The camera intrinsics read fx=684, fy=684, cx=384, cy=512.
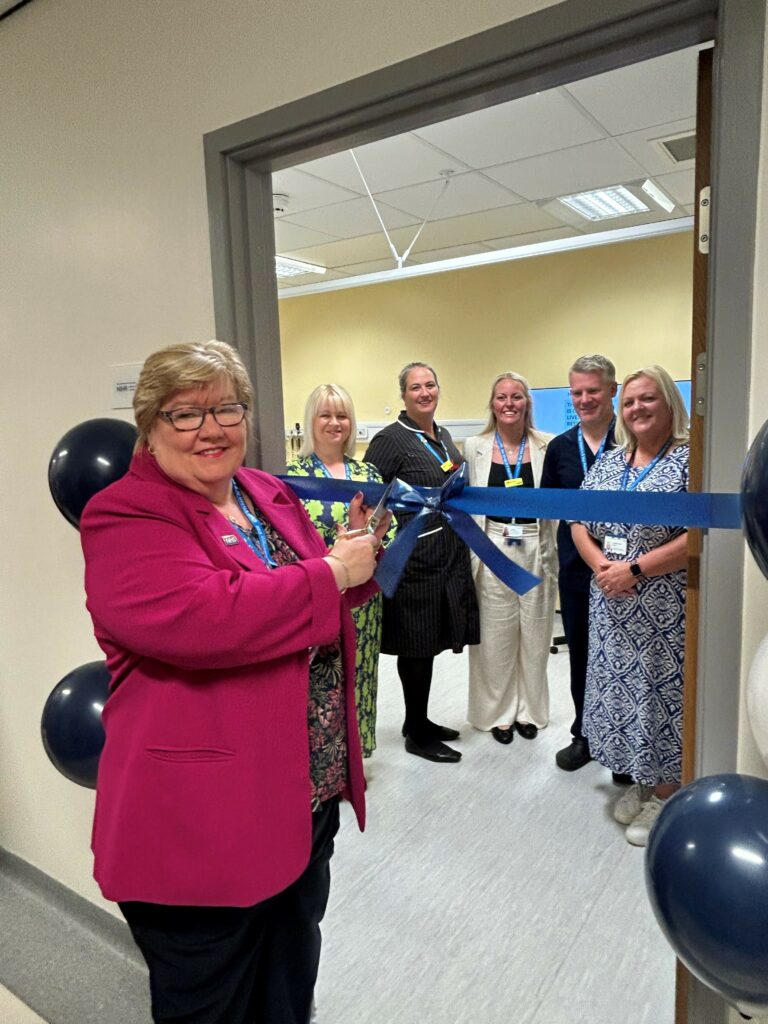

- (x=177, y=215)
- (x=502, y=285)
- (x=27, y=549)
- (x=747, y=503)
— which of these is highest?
(x=502, y=285)

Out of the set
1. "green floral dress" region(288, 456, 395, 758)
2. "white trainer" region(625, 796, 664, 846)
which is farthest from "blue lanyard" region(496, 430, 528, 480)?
"white trainer" region(625, 796, 664, 846)

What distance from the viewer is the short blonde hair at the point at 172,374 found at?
1.12 m

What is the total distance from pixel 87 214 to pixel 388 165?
2.44m

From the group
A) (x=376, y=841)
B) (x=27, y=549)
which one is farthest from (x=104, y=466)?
(x=376, y=841)

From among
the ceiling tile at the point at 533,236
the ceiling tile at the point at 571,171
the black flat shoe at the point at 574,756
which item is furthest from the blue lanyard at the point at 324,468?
the ceiling tile at the point at 533,236

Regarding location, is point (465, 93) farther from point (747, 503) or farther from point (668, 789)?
point (668, 789)

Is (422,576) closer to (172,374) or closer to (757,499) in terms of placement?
(172,374)

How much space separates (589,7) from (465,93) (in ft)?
0.85

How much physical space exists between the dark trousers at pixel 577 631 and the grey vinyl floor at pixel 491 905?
1.01ft

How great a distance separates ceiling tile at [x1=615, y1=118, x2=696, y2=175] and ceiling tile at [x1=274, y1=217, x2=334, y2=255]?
2277 mm

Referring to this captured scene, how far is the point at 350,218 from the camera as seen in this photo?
15.7ft

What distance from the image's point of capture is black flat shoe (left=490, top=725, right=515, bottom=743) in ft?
10.1

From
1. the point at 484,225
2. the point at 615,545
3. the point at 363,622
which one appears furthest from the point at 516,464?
the point at 484,225

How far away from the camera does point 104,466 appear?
58.0 inches
